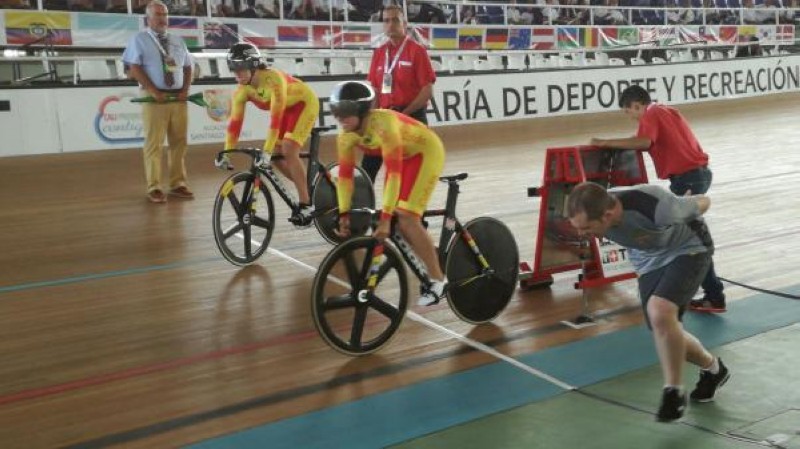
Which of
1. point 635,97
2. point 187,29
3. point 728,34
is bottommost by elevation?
point 728,34

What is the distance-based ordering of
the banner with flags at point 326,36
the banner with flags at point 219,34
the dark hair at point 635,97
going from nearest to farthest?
the dark hair at point 635,97
the banner with flags at point 219,34
the banner with flags at point 326,36

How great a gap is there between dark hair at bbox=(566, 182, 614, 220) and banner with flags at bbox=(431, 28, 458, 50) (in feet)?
46.2

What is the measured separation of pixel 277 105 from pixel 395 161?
2.01m

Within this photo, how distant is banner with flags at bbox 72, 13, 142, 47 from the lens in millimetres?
12406

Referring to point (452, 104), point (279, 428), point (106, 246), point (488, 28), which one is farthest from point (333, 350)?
point (488, 28)

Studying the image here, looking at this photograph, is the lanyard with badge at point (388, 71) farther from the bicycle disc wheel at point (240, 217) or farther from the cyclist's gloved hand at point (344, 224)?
the cyclist's gloved hand at point (344, 224)

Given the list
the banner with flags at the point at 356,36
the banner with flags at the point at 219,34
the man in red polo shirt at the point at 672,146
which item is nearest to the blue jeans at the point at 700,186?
the man in red polo shirt at the point at 672,146

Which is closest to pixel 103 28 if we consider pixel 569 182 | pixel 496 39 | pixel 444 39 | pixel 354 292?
pixel 444 39

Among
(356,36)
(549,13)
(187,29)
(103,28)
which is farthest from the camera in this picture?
(549,13)

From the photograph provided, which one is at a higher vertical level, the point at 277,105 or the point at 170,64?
the point at 170,64

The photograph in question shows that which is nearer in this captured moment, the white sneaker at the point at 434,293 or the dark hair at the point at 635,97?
the white sneaker at the point at 434,293

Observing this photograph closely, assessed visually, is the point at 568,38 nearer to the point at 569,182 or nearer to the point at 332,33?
the point at 332,33

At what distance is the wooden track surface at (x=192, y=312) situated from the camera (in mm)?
3760

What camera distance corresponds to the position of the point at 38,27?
11961mm
